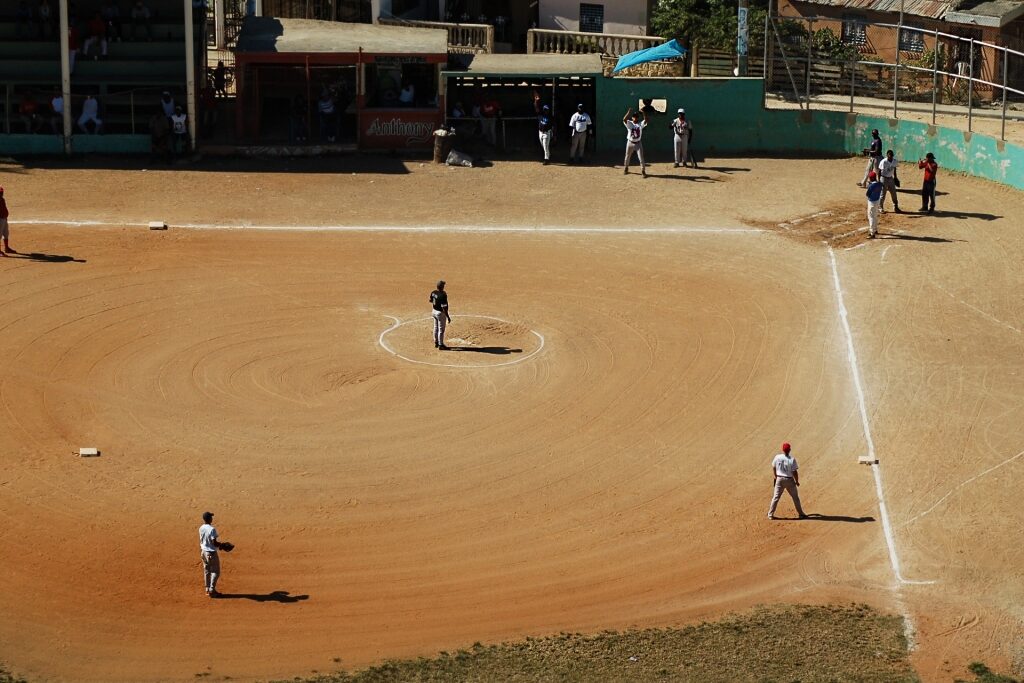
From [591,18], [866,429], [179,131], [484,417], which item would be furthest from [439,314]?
[591,18]

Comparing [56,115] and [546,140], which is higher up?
[56,115]

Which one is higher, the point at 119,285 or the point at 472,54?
the point at 472,54

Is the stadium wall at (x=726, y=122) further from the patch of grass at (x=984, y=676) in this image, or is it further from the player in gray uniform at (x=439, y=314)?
the patch of grass at (x=984, y=676)

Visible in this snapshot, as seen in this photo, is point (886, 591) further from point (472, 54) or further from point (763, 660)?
point (472, 54)

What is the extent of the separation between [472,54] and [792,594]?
104ft

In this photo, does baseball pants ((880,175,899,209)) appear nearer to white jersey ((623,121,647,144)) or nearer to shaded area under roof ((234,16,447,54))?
white jersey ((623,121,647,144))

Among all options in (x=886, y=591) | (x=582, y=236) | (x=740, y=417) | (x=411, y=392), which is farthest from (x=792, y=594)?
(x=582, y=236)

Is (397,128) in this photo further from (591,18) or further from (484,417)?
(484,417)

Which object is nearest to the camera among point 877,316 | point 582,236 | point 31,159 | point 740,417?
point 740,417

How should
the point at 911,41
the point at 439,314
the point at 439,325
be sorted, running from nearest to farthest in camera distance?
the point at 439,314
the point at 439,325
the point at 911,41

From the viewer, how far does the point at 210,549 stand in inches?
906

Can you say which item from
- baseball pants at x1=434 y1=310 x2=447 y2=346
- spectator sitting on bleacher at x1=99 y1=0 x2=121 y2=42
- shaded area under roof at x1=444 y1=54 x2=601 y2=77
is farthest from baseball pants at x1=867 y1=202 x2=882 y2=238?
spectator sitting on bleacher at x1=99 y1=0 x2=121 y2=42

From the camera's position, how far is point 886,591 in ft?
78.7

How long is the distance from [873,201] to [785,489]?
15.5 m
